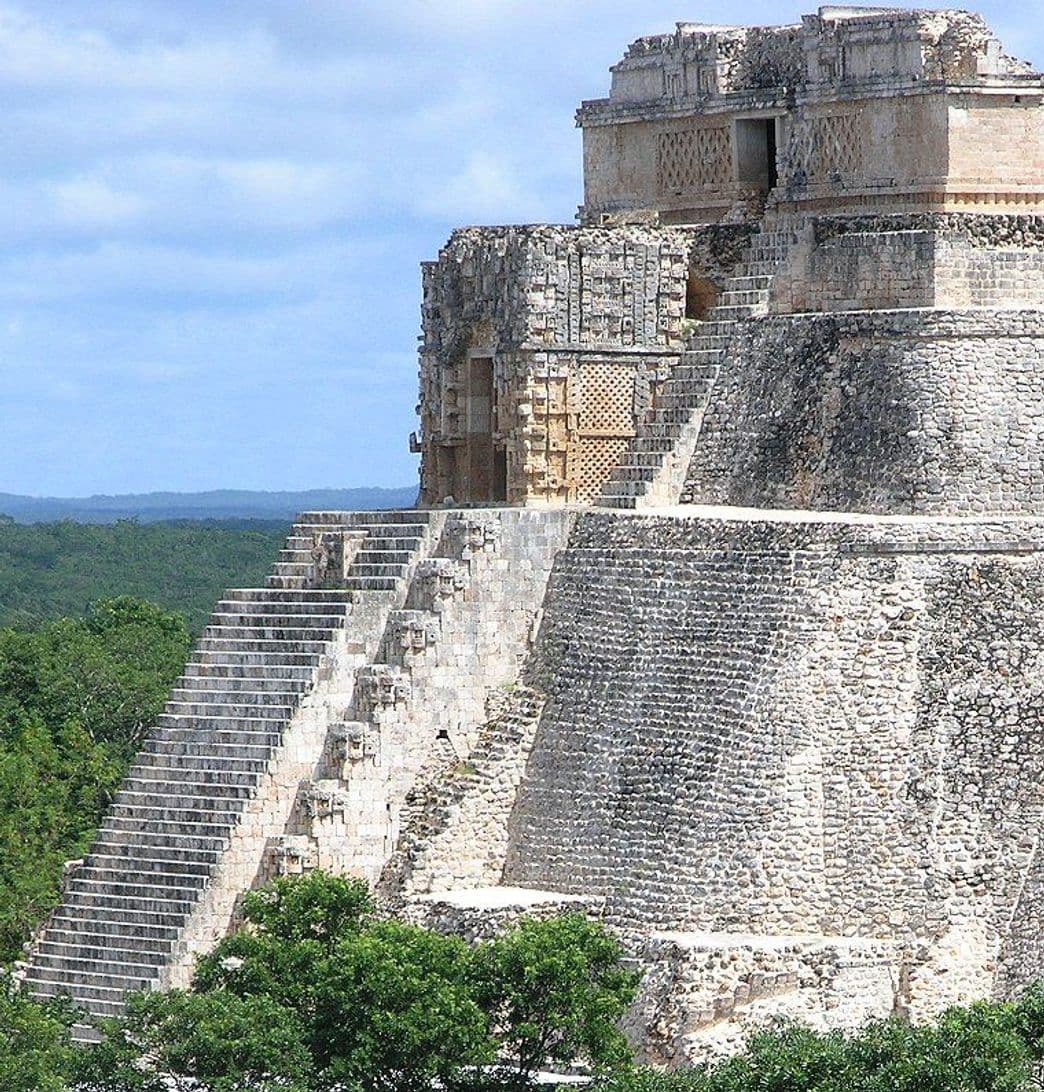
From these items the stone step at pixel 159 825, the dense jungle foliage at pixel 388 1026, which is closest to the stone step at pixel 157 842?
the stone step at pixel 159 825

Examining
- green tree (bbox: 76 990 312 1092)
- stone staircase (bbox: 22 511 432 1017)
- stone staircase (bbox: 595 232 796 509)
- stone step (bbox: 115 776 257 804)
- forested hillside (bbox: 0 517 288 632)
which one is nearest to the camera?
green tree (bbox: 76 990 312 1092)

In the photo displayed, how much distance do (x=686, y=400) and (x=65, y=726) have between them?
1412 centimetres

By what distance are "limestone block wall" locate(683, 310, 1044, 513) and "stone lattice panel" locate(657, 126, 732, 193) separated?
2648 millimetres

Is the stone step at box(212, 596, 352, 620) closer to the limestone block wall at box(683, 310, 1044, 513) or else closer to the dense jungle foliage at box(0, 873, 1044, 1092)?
the limestone block wall at box(683, 310, 1044, 513)

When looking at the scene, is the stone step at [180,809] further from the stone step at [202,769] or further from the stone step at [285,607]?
the stone step at [285,607]

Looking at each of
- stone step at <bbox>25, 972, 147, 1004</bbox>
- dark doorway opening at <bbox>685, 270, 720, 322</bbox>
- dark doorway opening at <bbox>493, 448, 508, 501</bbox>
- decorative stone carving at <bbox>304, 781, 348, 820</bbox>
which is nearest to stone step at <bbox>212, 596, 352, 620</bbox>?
decorative stone carving at <bbox>304, 781, 348, 820</bbox>

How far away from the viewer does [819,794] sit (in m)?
36.3

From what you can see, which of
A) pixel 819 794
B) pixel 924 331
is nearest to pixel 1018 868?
pixel 819 794

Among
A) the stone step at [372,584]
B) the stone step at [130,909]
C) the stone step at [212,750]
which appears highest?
the stone step at [372,584]

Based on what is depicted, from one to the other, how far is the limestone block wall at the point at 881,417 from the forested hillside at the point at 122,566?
136ft

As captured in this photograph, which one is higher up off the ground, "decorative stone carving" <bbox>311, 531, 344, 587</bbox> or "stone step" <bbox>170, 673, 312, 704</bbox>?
"decorative stone carving" <bbox>311, 531, 344, 587</bbox>

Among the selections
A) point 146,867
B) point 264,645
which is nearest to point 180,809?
point 146,867

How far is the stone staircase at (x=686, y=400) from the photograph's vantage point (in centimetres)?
4053

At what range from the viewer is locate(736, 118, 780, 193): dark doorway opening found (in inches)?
1671
